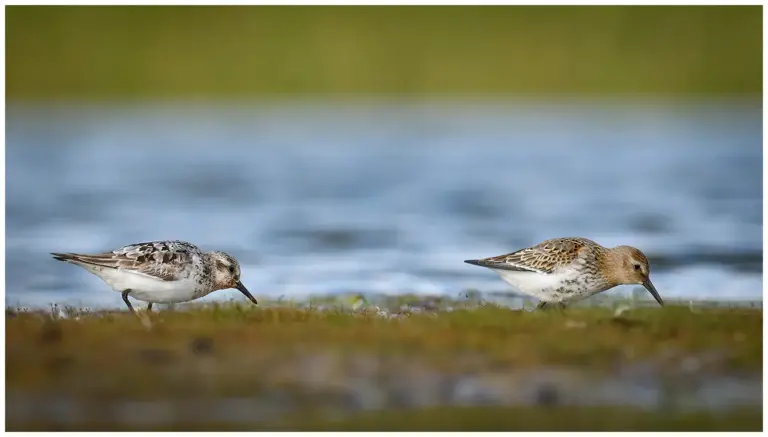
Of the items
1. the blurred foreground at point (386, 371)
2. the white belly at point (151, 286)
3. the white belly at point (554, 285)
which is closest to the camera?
the blurred foreground at point (386, 371)

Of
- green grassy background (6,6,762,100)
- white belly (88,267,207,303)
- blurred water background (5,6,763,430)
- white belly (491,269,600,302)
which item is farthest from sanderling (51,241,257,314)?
green grassy background (6,6,762,100)

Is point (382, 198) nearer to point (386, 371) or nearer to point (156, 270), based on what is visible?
point (156, 270)

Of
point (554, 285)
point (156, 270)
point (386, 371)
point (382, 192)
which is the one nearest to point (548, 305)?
point (554, 285)

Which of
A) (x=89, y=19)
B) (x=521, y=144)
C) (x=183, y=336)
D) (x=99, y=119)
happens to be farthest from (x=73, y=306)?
(x=99, y=119)

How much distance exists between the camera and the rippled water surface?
1566cm

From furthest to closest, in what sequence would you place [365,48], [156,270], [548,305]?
1. [365,48]
2. [548,305]
3. [156,270]

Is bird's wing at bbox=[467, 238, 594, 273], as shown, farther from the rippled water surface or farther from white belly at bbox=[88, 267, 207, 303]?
white belly at bbox=[88, 267, 207, 303]

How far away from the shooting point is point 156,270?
11.8 m

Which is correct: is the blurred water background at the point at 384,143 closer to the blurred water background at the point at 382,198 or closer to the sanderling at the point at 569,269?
the blurred water background at the point at 382,198

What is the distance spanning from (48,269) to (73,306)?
106 inches

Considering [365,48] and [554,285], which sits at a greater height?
[365,48]

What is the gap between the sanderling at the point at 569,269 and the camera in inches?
488

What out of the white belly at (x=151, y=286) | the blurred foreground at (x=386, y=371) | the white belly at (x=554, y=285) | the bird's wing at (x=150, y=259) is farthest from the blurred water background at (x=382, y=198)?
the white belly at (x=554, y=285)

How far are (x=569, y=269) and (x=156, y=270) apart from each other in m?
3.94
